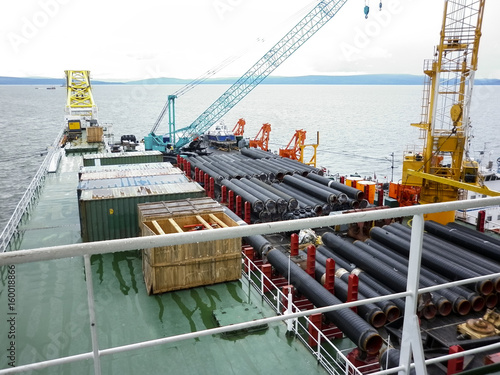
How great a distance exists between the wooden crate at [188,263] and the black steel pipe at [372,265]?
252 inches

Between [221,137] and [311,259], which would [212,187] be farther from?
[221,137]

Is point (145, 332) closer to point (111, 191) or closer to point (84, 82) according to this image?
point (111, 191)

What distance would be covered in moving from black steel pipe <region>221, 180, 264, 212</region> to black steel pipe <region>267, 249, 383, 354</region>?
802 cm

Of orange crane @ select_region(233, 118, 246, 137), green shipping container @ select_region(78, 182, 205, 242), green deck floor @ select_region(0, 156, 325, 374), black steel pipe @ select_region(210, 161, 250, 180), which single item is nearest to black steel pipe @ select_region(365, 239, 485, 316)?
green deck floor @ select_region(0, 156, 325, 374)

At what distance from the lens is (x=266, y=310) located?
13.6m

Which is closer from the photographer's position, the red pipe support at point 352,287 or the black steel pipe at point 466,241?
the red pipe support at point 352,287

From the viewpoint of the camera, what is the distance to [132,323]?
41.2ft

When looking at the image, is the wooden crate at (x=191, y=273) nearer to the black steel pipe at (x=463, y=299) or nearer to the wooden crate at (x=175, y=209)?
the wooden crate at (x=175, y=209)

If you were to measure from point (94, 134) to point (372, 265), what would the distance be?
48923mm

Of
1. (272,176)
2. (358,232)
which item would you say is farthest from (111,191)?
(272,176)

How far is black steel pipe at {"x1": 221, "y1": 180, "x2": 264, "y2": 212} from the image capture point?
90.0 feet

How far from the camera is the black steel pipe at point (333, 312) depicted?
13141 mm

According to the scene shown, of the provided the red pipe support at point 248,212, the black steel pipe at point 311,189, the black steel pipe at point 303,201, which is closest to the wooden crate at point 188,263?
the red pipe support at point 248,212

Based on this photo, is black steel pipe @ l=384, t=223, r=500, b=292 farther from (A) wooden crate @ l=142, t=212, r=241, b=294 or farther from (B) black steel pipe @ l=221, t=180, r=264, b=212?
(A) wooden crate @ l=142, t=212, r=241, b=294
